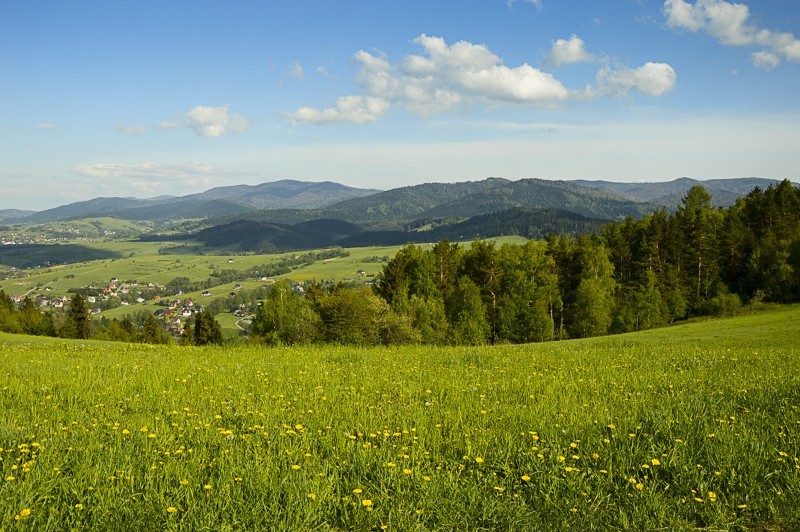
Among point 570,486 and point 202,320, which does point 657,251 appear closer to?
point 570,486

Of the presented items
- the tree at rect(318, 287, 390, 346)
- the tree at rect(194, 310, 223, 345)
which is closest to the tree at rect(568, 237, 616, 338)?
the tree at rect(318, 287, 390, 346)

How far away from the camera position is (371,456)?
620cm

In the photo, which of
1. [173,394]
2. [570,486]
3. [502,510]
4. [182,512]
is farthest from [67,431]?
[570,486]

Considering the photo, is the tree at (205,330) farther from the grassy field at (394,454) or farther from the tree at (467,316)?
the grassy field at (394,454)

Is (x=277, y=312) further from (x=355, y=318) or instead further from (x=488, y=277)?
(x=488, y=277)

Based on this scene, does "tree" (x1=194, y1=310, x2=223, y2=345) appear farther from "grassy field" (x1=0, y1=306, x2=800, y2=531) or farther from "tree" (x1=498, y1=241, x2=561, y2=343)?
"grassy field" (x1=0, y1=306, x2=800, y2=531)

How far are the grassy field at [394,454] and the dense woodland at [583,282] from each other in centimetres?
4083

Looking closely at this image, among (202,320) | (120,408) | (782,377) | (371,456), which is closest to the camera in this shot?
(371,456)

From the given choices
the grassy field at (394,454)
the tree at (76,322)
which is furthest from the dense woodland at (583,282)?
the grassy field at (394,454)

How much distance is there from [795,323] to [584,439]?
35.3 m

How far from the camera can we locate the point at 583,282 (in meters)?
59.6

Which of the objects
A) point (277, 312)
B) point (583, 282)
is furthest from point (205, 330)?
point (583, 282)

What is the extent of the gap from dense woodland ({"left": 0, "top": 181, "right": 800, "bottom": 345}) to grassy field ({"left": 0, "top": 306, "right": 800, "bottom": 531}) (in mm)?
40832

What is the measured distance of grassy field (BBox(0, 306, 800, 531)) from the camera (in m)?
4.96
